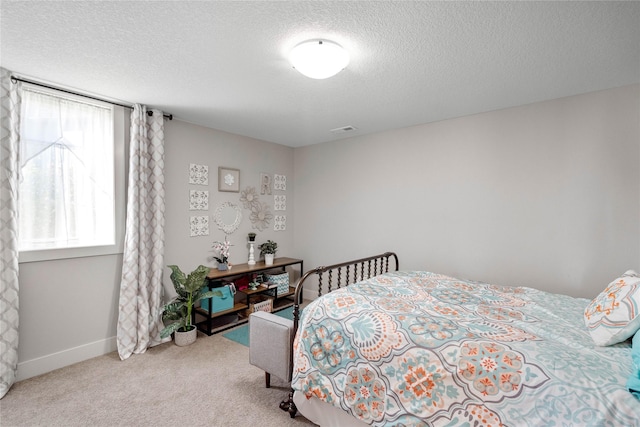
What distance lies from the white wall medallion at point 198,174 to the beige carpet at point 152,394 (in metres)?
1.92

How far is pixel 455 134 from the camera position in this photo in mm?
3262

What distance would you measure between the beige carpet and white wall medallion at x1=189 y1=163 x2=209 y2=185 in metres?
1.92

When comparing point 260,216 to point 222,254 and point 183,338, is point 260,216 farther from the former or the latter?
point 183,338

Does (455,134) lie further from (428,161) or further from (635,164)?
(635,164)

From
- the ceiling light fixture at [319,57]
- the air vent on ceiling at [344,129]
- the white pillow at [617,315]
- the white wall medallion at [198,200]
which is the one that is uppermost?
the air vent on ceiling at [344,129]

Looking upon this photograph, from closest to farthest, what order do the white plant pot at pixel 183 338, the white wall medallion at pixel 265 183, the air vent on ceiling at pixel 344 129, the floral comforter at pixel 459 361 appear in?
the floral comforter at pixel 459 361 → the white plant pot at pixel 183 338 → the air vent on ceiling at pixel 344 129 → the white wall medallion at pixel 265 183

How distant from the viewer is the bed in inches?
48.3

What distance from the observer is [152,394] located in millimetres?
2229

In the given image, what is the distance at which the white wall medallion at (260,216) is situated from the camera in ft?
13.9

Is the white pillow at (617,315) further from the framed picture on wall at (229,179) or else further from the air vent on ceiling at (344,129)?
the framed picture on wall at (229,179)

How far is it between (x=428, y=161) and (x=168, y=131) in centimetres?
304

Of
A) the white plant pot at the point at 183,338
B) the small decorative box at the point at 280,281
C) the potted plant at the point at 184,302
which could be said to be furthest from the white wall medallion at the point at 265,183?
the white plant pot at the point at 183,338

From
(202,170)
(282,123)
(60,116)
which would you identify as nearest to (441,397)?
(282,123)

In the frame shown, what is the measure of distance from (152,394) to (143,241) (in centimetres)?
139
